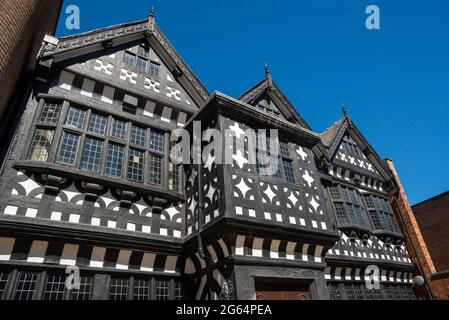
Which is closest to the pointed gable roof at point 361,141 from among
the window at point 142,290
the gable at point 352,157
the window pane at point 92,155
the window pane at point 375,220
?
the gable at point 352,157

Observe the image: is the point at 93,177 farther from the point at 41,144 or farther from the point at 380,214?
the point at 380,214

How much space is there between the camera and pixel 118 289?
7.32 metres

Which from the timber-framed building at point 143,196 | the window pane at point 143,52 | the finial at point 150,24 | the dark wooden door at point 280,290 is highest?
the finial at point 150,24

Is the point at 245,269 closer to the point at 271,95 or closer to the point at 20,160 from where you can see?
the point at 20,160

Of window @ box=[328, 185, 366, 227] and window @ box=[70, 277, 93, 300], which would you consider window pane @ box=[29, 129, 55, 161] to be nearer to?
window @ box=[70, 277, 93, 300]

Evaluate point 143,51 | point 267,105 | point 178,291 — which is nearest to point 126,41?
point 143,51

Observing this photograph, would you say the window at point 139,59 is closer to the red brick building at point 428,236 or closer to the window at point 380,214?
the window at point 380,214

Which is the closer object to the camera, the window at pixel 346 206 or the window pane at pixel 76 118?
the window pane at pixel 76 118

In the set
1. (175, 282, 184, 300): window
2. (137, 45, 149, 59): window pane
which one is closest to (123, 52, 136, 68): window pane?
(137, 45, 149, 59): window pane

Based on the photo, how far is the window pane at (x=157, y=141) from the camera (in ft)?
32.3

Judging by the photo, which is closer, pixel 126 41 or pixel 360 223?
pixel 126 41

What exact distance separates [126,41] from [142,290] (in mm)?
8559

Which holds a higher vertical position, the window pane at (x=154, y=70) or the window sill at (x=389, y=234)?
the window pane at (x=154, y=70)

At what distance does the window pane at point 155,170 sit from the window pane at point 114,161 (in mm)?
952
